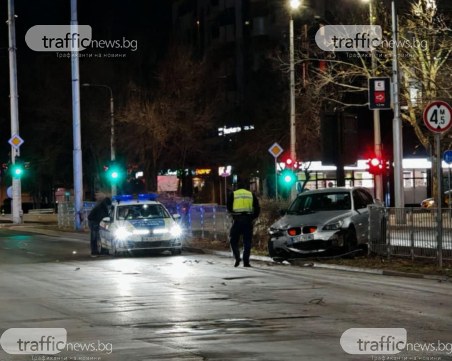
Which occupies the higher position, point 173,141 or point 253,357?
point 173,141

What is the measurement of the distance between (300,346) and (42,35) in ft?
108

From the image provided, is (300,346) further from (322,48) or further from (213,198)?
(213,198)

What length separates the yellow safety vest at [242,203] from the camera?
61.5ft

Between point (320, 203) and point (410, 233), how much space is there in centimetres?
272

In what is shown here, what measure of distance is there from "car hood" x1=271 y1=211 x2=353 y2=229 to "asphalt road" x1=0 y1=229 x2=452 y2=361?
100 centimetres

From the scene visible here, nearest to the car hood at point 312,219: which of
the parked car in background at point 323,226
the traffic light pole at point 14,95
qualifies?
the parked car in background at point 323,226

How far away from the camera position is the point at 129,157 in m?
51.9

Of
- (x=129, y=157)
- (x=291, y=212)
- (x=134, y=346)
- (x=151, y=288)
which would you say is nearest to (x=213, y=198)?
(x=129, y=157)

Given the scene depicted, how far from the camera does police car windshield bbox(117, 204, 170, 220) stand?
23.2m

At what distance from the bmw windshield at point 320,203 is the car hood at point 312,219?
0.38 m

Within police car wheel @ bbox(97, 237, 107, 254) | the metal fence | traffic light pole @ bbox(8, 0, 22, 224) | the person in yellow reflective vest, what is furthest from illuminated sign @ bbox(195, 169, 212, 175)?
the person in yellow reflective vest

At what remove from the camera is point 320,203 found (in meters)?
20.7

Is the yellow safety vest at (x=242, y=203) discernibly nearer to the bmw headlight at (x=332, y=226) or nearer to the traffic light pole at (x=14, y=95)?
the bmw headlight at (x=332, y=226)

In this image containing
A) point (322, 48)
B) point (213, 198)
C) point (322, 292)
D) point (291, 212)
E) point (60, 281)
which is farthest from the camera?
point (213, 198)
